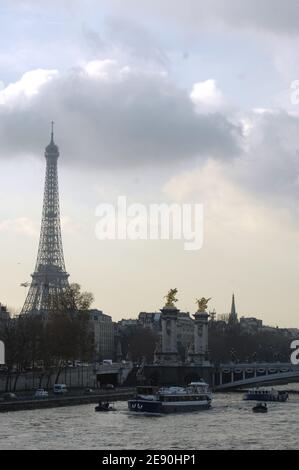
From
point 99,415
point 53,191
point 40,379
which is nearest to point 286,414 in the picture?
point 99,415

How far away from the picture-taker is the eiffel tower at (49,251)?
14438cm

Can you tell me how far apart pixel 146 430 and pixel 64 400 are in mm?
17685

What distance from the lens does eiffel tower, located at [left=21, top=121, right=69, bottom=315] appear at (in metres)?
144

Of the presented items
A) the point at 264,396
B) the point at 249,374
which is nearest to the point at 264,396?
the point at 264,396

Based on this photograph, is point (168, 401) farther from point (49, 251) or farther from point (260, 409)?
point (49, 251)

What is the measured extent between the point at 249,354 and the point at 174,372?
4985cm

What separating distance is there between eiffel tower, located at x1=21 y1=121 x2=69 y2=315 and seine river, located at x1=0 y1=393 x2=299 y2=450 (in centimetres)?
7399

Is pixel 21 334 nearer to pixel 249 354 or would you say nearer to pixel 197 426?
pixel 197 426

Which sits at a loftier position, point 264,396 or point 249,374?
point 249,374

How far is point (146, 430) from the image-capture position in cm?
5469

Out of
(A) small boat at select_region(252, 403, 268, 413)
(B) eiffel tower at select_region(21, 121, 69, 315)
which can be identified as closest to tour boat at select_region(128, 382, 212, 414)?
(A) small boat at select_region(252, 403, 268, 413)

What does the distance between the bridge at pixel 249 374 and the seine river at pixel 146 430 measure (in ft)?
74.4

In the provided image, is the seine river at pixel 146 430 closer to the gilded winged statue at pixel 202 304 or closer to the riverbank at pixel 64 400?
the riverbank at pixel 64 400

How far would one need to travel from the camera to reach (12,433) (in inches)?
1962
